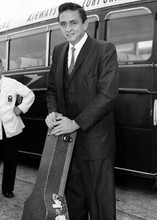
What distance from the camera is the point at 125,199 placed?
428 cm

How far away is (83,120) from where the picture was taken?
7.34 ft

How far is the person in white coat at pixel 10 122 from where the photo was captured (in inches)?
166

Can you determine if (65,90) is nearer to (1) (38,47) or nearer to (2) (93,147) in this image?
(2) (93,147)

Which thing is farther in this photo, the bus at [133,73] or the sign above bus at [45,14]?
the sign above bus at [45,14]

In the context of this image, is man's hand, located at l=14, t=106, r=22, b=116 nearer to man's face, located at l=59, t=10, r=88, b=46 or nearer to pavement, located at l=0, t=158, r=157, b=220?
pavement, located at l=0, t=158, r=157, b=220

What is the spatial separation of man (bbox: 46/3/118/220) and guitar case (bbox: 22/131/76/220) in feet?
0.35

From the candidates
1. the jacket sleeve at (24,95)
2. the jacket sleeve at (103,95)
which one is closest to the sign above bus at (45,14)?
the jacket sleeve at (24,95)

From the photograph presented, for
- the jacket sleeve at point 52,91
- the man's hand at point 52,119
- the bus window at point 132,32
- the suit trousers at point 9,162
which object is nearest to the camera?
the man's hand at point 52,119

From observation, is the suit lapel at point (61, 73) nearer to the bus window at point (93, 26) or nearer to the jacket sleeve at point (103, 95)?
the jacket sleeve at point (103, 95)

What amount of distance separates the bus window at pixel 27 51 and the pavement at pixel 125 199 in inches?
71.7

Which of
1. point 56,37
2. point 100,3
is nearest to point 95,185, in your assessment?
point 100,3

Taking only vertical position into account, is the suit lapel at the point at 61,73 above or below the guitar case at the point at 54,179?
above

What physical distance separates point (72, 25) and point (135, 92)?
195 centimetres

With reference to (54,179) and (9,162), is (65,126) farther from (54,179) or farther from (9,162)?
(9,162)
